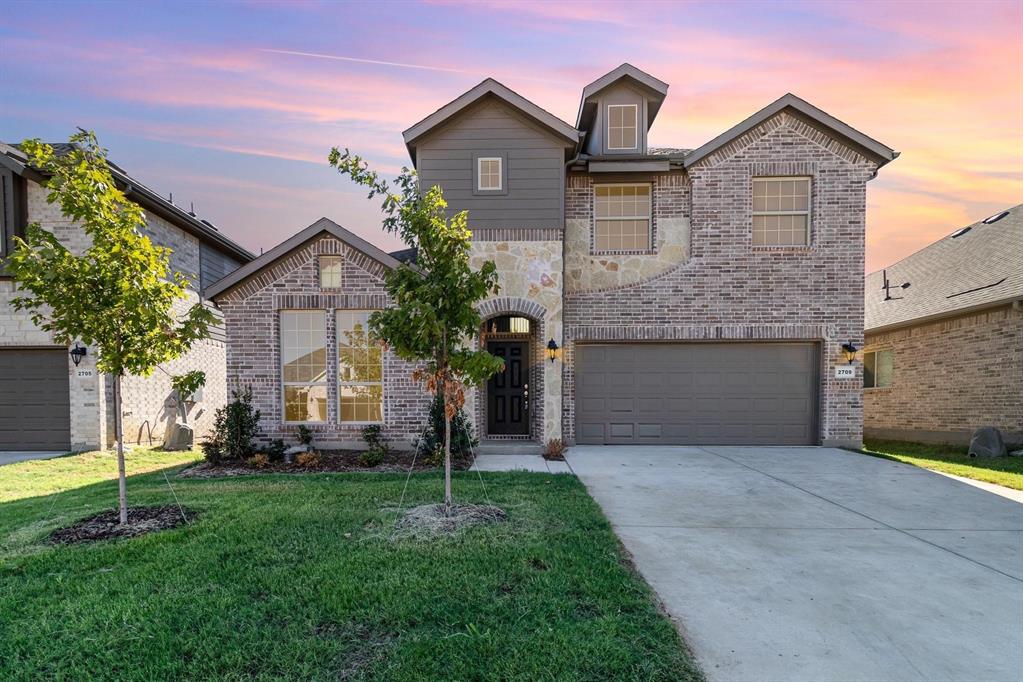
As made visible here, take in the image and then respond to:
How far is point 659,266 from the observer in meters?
10.9

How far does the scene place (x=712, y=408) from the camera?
36.4ft

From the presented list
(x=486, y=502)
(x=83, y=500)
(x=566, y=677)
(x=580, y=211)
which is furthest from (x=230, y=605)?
(x=580, y=211)

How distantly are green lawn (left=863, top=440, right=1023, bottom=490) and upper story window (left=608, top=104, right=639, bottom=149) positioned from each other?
8649 mm

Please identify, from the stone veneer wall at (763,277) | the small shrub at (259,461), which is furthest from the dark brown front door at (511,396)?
the small shrub at (259,461)

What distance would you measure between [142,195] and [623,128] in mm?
11150

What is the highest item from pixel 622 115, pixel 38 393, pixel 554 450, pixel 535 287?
pixel 622 115

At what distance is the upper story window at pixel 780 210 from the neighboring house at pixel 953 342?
4965mm

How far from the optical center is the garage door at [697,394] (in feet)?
36.3

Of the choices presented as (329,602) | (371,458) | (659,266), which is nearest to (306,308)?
(371,458)

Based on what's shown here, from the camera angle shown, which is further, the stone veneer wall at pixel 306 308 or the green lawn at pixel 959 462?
the stone veneer wall at pixel 306 308

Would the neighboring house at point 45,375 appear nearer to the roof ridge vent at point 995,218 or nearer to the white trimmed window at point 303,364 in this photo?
the white trimmed window at point 303,364

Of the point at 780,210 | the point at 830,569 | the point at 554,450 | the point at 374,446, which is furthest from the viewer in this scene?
the point at 780,210

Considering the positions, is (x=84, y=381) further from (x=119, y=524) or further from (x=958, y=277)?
(x=958, y=277)

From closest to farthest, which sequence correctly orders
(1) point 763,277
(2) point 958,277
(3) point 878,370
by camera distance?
(1) point 763,277 → (2) point 958,277 → (3) point 878,370
